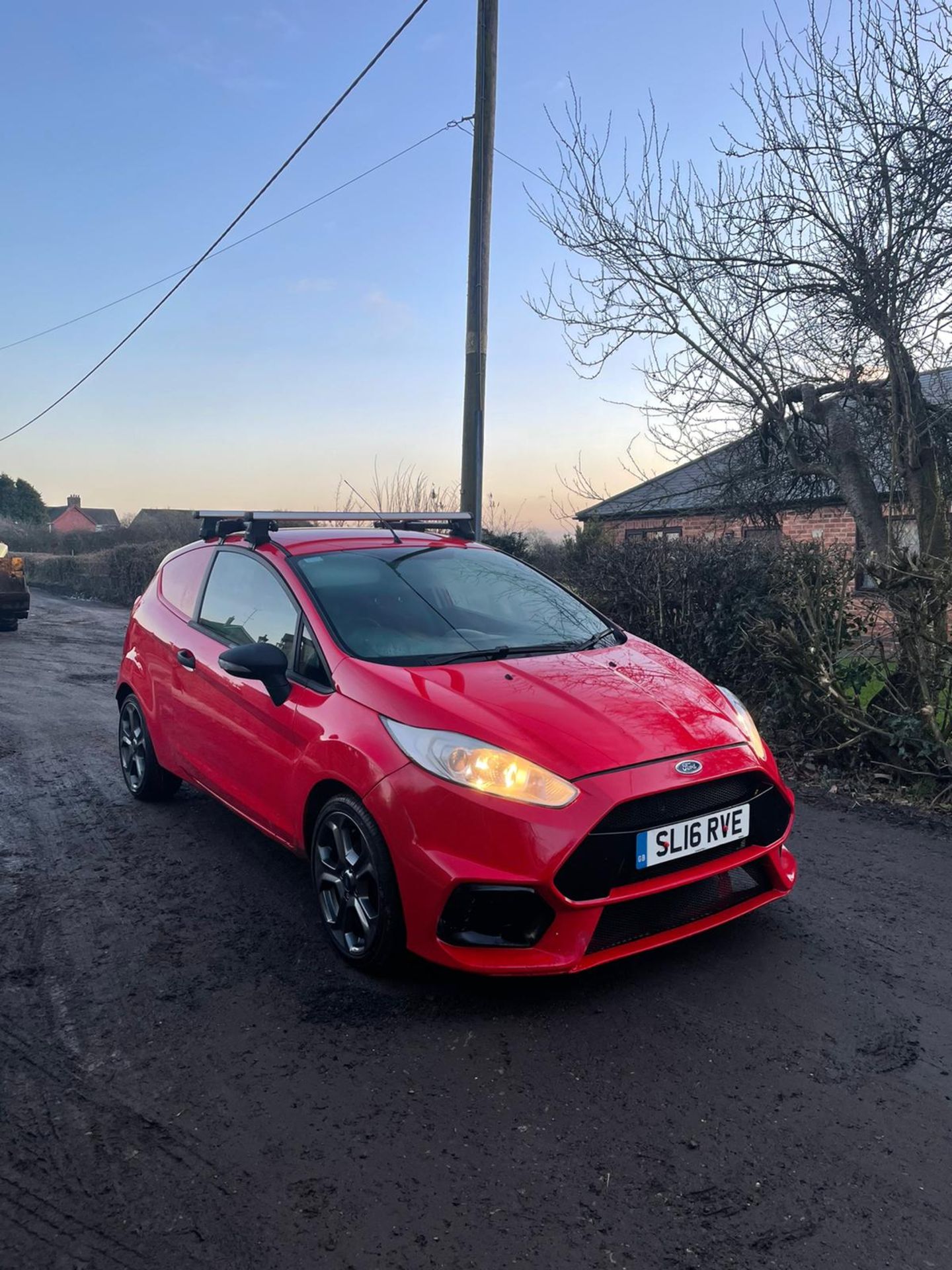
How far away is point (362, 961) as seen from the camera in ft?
10.9

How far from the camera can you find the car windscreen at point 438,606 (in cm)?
392

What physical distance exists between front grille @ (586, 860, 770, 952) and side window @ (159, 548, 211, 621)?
304cm

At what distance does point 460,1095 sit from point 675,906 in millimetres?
1003

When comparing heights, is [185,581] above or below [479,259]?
below

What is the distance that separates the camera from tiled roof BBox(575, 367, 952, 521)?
36.3ft

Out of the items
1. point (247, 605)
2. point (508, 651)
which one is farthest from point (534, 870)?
point (247, 605)

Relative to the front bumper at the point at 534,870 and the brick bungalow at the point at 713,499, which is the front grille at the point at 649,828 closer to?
the front bumper at the point at 534,870

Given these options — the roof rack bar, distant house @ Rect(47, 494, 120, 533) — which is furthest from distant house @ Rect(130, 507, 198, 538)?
distant house @ Rect(47, 494, 120, 533)

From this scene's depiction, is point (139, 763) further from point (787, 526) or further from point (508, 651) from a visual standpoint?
point (787, 526)

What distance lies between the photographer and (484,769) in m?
3.09

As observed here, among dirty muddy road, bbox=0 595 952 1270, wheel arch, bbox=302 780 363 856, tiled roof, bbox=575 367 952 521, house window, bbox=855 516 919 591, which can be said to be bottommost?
dirty muddy road, bbox=0 595 952 1270

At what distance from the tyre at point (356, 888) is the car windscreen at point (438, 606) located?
2.27 ft

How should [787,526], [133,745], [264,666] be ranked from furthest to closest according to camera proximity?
[787,526]
[133,745]
[264,666]

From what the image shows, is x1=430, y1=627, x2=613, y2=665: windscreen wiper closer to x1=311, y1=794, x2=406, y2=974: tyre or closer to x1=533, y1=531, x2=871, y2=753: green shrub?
x1=311, y1=794, x2=406, y2=974: tyre
